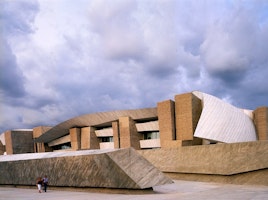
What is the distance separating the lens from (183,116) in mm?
29828

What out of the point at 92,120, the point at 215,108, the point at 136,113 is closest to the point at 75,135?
the point at 92,120

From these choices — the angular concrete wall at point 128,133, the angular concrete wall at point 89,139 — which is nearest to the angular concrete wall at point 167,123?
the angular concrete wall at point 128,133

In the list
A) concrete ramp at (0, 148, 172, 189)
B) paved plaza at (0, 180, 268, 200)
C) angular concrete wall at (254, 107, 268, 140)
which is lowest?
paved plaza at (0, 180, 268, 200)

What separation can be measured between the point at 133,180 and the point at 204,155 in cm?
997

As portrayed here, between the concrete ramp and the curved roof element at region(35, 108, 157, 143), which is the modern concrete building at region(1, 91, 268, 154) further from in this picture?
the concrete ramp

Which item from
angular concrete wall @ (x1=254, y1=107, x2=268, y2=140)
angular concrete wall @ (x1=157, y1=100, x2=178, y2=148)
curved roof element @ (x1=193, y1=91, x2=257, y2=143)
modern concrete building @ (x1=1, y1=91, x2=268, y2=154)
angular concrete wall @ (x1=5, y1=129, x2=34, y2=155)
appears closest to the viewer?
curved roof element @ (x1=193, y1=91, x2=257, y2=143)

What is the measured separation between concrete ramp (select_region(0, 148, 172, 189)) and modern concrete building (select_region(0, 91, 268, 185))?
8.85 m

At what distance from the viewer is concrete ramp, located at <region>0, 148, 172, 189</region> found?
45.8 ft

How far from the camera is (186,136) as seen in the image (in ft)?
96.9

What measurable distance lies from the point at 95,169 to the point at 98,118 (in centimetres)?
2416

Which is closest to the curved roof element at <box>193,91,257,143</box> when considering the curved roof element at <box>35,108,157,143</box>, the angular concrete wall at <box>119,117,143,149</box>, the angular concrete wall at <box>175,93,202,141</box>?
the angular concrete wall at <box>175,93,202,141</box>

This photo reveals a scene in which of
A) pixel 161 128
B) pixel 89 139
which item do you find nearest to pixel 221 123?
pixel 161 128

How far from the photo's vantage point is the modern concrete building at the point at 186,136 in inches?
814

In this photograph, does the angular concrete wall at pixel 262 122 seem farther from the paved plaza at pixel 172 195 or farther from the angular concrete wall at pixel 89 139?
the angular concrete wall at pixel 89 139
